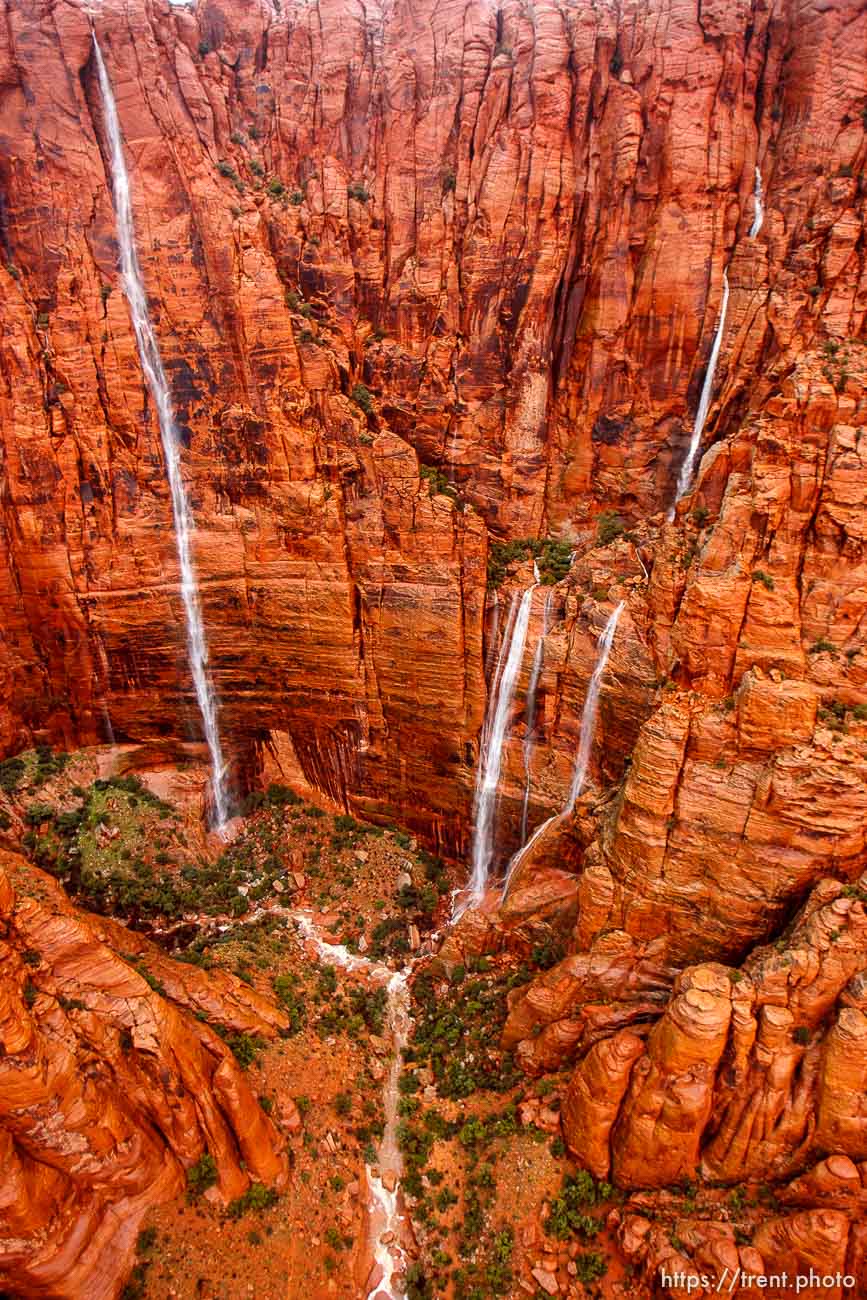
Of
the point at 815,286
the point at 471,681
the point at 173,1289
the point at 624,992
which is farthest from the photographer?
the point at 471,681

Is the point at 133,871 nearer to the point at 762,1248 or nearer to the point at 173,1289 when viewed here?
the point at 173,1289

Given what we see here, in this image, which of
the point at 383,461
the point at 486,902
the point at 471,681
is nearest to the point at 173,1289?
the point at 486,902

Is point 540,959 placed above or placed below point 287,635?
below

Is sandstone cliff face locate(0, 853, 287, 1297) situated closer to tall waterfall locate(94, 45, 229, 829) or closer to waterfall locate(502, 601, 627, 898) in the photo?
waterfall locate(502, 601, 627, 898)

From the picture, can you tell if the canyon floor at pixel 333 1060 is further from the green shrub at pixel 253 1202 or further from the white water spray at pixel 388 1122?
the white water spray at pixel 388 1122

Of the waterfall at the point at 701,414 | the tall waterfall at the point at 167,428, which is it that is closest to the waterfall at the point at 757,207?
the waterfall at the point at 701,414
